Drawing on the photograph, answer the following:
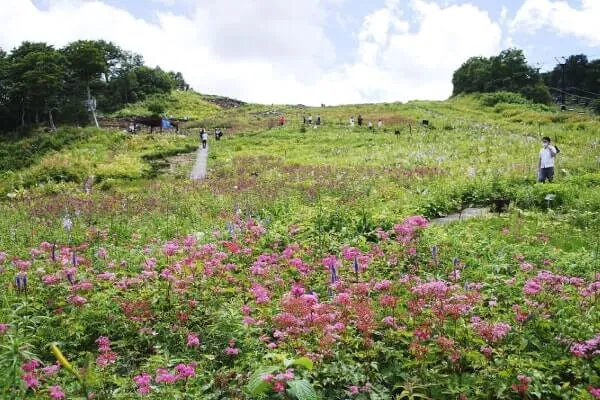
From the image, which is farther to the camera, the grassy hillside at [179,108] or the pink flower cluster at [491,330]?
the grassy hillside at [179,108]

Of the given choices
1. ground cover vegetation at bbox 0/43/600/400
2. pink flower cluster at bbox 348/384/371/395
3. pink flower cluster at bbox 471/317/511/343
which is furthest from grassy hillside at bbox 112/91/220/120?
pink flower cluster at bbox 348/384/371/395

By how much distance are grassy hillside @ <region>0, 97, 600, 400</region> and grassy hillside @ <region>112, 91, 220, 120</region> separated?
65576mm

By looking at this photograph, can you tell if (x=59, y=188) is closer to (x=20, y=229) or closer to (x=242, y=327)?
(x=20, y=229)

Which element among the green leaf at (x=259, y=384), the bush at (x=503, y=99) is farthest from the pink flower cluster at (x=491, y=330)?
the bush at (x=503, y=99)

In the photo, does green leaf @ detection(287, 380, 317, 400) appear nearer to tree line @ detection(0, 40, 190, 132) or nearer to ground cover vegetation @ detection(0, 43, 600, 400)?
ground cover vegetation @ detection(0, 43, 600, 400)

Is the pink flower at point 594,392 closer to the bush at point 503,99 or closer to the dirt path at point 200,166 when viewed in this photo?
the dirt path at point 200,166

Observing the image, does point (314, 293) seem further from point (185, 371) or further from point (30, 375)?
point (30, 375)

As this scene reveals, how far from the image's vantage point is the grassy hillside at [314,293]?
Result: 526cm

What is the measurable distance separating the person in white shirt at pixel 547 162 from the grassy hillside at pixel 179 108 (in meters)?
66.6

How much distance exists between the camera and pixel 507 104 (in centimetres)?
6359

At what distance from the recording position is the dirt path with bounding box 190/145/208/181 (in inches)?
1086

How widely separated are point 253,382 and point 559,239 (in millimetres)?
9043

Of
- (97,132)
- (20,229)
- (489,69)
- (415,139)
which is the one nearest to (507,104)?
(489,69)

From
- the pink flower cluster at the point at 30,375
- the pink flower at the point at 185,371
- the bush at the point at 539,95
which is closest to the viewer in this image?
the pink flower cluster at the point at 30,375
